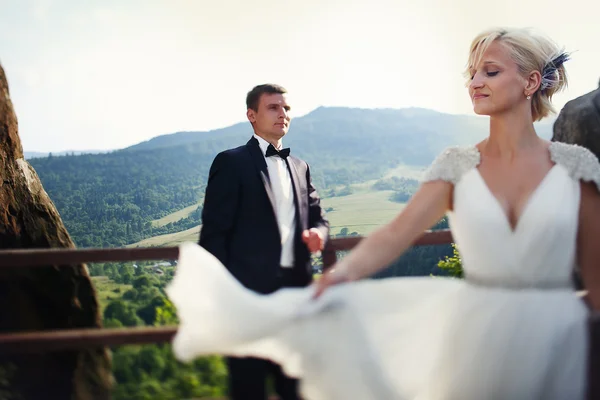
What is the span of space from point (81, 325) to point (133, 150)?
38875mm

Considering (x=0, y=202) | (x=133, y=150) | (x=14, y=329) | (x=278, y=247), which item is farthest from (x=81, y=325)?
(x=133, y=150)

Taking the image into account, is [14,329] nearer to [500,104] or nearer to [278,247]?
[278,247]

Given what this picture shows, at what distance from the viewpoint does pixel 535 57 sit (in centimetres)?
222

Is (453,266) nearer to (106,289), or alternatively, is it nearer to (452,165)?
(106,289)

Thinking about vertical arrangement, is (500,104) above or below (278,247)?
above

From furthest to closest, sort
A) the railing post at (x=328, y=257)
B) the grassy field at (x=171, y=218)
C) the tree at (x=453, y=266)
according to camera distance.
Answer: the grassy field at (x=171, y=218), the tree at (x=453, y=266), the railing post at (x=328, y=257)

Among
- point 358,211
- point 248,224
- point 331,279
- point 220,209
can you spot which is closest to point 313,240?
point 248,224

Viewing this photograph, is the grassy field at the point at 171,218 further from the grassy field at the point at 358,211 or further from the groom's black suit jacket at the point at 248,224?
the groom's black suit jacket at the point at 248,224

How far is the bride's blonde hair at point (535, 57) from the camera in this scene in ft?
7.14

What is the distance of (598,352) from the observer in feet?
Answer: 5.19

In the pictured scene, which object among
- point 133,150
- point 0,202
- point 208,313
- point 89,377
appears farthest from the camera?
point 133,150

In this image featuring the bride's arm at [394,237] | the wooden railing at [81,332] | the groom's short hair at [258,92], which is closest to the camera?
the bride's arm at [394,237]

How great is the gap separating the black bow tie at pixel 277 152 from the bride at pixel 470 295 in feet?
5.03

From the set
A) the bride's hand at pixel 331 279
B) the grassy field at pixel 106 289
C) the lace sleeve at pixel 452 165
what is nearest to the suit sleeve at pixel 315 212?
the lace sleeve at pixel 452 165
